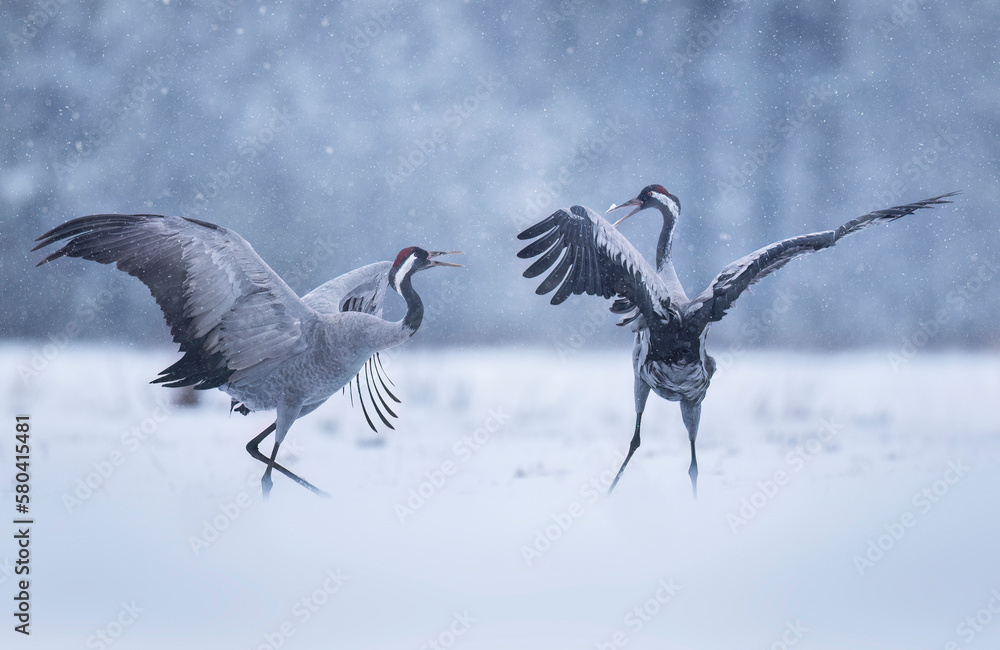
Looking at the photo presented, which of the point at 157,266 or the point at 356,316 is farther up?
the point at 157,266

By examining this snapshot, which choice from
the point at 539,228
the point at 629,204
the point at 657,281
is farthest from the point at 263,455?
the point at 629,204

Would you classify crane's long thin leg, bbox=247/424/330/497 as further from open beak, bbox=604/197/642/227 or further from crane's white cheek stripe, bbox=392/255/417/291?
open beak, bbox=604/197/642/227

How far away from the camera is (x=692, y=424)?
3.79 m

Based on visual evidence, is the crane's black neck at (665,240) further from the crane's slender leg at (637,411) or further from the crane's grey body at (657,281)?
the crane's slender leg at (637,411)

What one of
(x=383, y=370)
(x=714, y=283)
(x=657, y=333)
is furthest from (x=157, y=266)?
(x=714, y=283)

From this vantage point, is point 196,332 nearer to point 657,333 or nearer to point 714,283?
point 657,333

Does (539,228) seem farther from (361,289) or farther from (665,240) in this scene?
(361,289)

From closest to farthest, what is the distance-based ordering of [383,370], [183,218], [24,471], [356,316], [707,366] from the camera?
[183,218]
[356,316]
[707,366]
[24,471]
[383,370]

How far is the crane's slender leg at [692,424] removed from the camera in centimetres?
375

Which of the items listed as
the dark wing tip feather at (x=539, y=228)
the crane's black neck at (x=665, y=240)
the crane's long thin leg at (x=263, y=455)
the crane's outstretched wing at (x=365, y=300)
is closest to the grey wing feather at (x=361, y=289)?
the crane's outstretched wing at (x=365, y=300)

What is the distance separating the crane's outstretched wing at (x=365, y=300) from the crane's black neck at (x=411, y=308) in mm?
317

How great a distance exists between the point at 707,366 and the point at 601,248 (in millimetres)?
908

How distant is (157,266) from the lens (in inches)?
124

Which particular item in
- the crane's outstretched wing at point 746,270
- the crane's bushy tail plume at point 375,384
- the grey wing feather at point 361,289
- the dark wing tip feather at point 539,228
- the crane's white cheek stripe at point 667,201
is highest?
the crane's white cheek stripe at point 667,201
